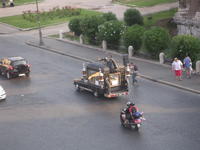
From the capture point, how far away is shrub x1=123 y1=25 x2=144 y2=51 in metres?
44.1

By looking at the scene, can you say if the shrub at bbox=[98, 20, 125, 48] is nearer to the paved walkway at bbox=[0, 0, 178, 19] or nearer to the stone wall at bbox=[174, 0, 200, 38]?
the stone wall at bbox=[174, 0, 200, 38]

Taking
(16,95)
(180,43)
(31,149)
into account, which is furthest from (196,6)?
(31,149)

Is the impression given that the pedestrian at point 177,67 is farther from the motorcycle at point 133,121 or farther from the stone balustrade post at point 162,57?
the motorcycle at point 133,121

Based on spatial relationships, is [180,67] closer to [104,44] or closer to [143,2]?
[104,44]

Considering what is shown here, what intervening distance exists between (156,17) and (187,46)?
2270 cm

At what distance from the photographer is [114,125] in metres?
27.3

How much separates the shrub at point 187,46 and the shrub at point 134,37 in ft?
17.0

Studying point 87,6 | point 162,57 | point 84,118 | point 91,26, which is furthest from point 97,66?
point 87,6

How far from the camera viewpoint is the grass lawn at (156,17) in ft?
190

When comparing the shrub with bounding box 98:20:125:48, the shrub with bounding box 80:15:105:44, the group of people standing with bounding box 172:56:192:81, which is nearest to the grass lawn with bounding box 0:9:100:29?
the shrub with bounding box 80:15:105:44

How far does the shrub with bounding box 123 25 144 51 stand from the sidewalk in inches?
61.4

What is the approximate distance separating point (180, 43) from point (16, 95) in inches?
522

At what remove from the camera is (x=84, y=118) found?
28906 millimetres

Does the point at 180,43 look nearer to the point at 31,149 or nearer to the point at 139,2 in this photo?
the point at 31,149
